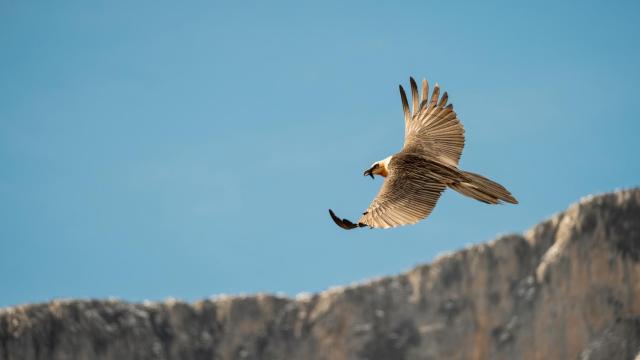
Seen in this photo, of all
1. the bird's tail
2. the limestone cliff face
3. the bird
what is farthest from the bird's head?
the limestone cliff face

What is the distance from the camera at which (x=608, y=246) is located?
6350 centimetres

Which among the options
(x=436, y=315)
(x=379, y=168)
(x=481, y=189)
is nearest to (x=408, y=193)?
(x=481, y=189)

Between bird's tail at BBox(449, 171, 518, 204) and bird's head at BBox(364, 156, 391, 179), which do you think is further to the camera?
bird's head at BBox(364, 156, 391, 179)

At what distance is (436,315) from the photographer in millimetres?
64938

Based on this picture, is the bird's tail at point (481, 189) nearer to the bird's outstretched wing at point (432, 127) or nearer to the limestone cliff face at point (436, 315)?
the bird's outstretched wing at point (432, 127)

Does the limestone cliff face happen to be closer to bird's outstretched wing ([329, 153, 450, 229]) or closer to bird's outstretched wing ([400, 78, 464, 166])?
bird's outstretched wing ([400, 78, 464, 166])

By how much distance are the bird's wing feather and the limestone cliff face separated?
46198 millimetres

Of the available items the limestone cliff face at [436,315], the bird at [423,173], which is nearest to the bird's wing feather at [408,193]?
the bird at [423,173]

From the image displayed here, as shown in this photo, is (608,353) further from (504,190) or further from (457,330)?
(504,190)

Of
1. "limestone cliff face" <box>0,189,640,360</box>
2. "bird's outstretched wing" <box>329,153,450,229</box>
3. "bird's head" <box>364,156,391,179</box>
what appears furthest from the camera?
"limestone cliff face" <box>0,189,640,360</box>

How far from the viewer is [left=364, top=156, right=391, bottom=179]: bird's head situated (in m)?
16.7

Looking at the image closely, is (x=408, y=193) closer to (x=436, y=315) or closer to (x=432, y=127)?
(x=432, y=127)

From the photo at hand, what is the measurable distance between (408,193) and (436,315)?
50.4 metres

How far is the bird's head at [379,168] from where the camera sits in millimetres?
16672
